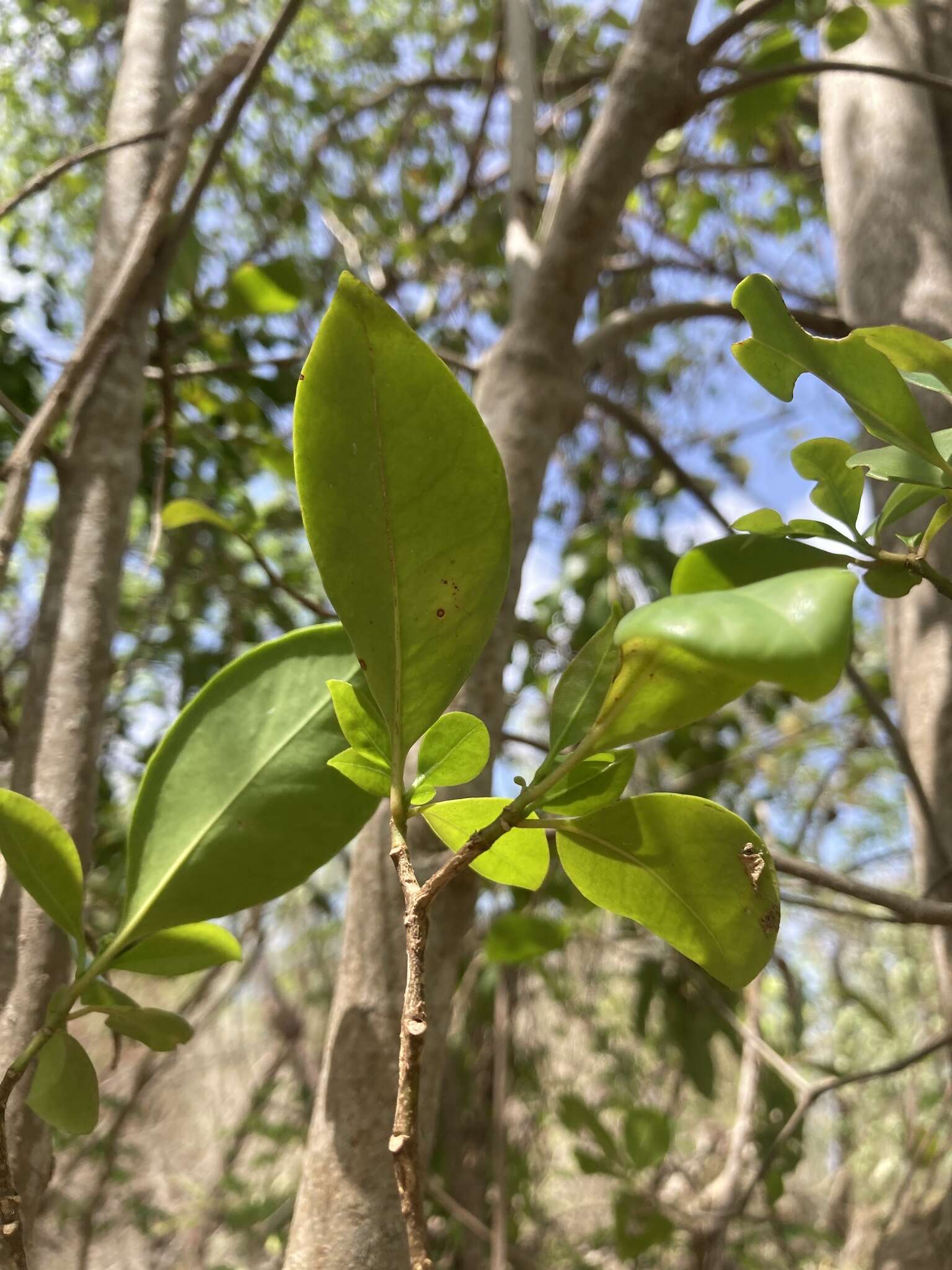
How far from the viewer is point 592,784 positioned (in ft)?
0.89

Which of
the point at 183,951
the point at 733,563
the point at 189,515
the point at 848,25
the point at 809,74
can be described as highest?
the point at 848,25

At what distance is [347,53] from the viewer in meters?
2.54

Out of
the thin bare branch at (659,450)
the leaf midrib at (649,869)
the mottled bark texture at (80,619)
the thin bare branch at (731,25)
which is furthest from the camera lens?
the thin bare branch at (659,450)

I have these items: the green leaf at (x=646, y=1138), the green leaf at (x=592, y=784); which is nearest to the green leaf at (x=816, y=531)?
the green leaf at (x=592, y=784)

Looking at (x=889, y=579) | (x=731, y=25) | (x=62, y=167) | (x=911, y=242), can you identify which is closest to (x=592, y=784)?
(x=889, y=579)

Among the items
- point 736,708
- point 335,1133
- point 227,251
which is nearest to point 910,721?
point 335,1133

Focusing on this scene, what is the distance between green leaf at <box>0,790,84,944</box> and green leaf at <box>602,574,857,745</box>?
23cm

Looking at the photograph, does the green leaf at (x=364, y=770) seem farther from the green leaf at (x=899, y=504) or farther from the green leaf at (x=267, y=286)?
the green leaf at (x=267, y=286)

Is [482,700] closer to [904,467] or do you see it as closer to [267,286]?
[904,467]

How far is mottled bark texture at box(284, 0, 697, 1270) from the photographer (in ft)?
1.36

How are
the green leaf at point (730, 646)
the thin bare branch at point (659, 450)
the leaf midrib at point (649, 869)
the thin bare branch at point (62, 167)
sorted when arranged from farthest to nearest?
the thin bare branch at point (659, 450), the thin bare branch at point (62, 167), the leaf midrib at point (649, 869), the green leaf at point (730, 646)

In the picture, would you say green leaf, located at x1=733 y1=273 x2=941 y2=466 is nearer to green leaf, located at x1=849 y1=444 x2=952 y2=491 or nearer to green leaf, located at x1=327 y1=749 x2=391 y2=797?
green leaf, located at x1=849 y1=444 x2=952 y2=491

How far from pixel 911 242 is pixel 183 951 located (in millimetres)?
923

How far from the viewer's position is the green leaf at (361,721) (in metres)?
0.29
